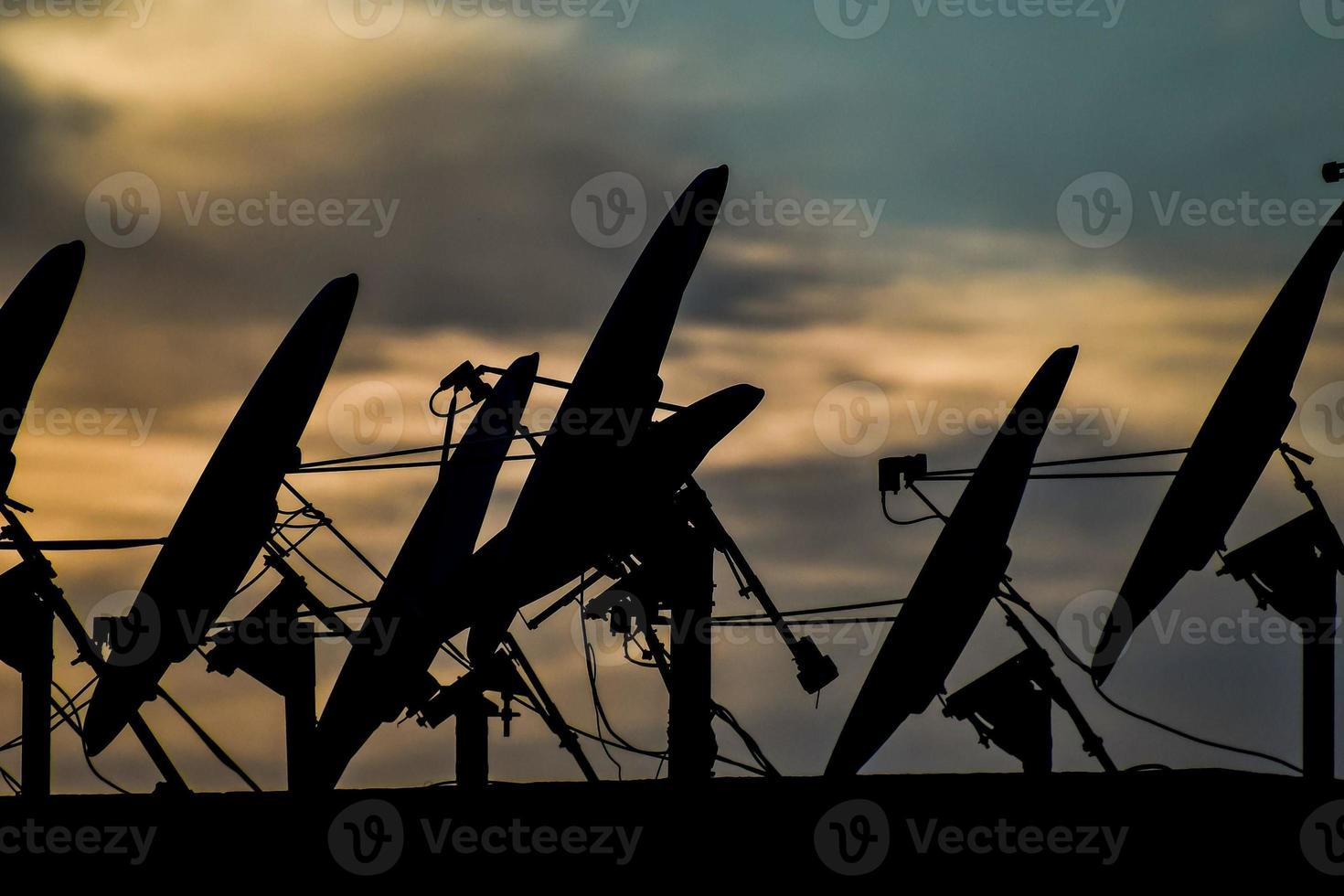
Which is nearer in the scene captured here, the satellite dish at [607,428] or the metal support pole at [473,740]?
the satellite dish at [607,428]

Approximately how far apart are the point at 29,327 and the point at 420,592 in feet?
26.0

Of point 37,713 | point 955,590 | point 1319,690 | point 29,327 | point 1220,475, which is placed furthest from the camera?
point 37,713

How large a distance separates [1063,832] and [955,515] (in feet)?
21.7

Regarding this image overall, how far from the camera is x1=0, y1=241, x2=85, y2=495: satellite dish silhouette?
84.9ft

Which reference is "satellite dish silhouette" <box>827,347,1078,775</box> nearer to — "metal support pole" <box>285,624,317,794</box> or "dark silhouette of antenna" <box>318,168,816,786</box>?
"dark silhouette of antenna" <box>318,168,816,786</box>

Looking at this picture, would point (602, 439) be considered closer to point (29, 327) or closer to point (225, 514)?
point (225, 514)

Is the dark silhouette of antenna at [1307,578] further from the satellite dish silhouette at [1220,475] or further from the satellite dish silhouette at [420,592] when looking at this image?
the satellite dish silhouette at [420,592]

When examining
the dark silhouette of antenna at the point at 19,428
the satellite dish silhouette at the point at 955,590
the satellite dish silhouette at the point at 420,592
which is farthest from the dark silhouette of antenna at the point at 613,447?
the dark silhouette of antenna at the point at 19,428

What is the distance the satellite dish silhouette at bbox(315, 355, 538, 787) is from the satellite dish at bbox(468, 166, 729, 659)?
6.93ft

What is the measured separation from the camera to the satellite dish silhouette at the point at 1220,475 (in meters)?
24.3

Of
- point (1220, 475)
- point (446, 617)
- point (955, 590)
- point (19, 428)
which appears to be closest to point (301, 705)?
point (446, 617)

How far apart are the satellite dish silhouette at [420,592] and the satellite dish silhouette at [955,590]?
21.4 feet

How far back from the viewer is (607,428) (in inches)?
915

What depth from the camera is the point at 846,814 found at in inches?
784
